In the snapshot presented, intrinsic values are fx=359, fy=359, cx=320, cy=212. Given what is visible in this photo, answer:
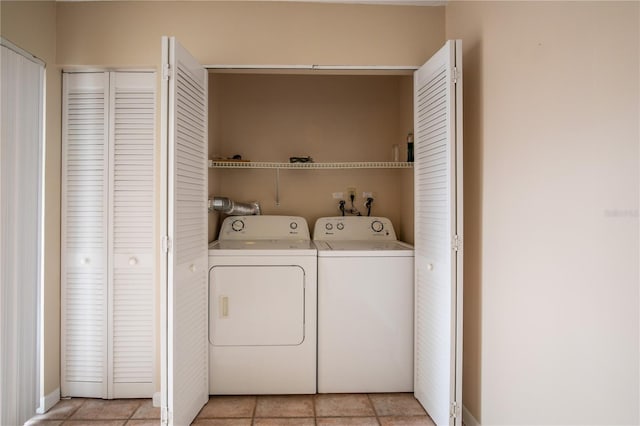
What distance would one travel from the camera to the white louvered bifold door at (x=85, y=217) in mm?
2322

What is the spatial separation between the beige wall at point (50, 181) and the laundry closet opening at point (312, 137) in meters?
1.16

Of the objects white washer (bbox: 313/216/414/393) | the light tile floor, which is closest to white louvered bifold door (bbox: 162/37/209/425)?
the light tile floor

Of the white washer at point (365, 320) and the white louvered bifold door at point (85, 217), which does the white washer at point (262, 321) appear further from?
the white louvered bifold door at point (85, 217)

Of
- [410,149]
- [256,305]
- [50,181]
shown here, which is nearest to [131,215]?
[50,181]

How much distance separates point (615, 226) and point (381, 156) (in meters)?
2.20

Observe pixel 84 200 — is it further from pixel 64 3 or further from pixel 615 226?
pixel 615 226

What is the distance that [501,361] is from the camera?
173 centimetres

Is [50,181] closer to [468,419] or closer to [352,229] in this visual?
[352,229]

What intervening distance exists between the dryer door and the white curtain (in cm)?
100

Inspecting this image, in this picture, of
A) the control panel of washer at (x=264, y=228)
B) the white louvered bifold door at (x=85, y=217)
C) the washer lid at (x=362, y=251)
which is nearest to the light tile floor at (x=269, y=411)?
the white louvered bifold door at (x=85, y=217)

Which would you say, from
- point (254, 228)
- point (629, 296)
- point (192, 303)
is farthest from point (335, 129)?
point (629, 296)

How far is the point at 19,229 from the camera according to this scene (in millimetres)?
1969

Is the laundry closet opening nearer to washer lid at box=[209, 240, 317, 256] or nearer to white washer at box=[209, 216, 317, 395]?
washer lid at box=[209, 240, 317, 256]

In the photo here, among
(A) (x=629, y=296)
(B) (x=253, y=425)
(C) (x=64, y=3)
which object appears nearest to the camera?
(A) (x=629, y=296)
